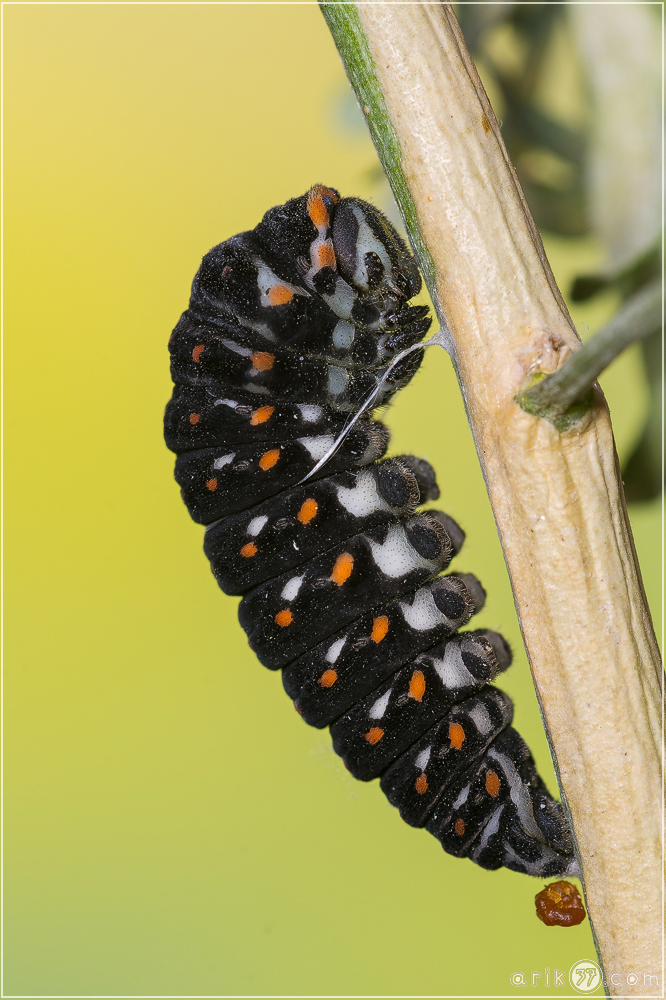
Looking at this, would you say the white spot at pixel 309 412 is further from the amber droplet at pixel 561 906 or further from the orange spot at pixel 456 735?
the amber droplet at pixel 561 906

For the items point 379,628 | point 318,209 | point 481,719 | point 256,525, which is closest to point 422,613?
point 379,628

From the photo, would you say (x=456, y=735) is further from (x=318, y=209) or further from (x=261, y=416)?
(x=318, y=209)

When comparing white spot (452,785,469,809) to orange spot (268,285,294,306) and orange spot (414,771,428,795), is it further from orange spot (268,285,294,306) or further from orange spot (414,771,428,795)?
orange spot (268,285,294,306)

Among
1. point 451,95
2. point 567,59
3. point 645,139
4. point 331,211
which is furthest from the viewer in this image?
point 567,59

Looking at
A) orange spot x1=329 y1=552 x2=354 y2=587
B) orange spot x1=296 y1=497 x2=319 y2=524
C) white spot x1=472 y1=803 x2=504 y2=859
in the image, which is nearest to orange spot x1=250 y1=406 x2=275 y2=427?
orange spot x1=296 y1=497 x2=319 y2=524

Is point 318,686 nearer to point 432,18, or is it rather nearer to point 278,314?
point 278,314

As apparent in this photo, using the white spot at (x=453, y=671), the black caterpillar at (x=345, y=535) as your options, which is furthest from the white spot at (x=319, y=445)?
the white spot at (x=453, y=671)

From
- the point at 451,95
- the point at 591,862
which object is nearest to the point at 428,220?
the point at 451,95
